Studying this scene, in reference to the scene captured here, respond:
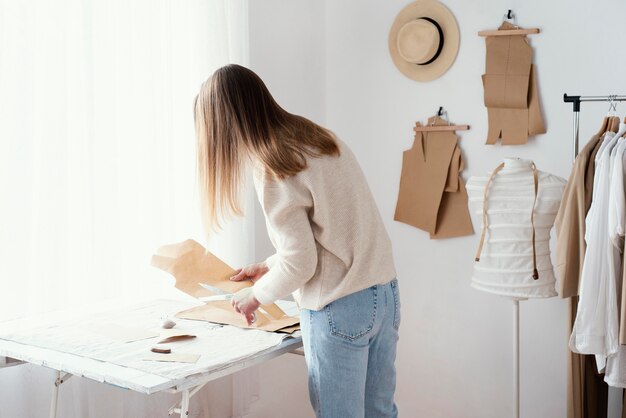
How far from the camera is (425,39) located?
9.92ft

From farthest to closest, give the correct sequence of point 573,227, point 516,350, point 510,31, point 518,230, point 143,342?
point 510,31 < point 516,350 < point 518,230 < point 573,227 < point 143,342

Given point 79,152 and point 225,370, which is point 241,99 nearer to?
point 225,370

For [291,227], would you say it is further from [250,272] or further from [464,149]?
[464,149]

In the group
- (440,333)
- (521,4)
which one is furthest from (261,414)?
(521,4)

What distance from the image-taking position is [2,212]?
2.07m

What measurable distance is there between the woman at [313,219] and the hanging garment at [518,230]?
836 millimetres

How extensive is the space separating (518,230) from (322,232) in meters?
1.02

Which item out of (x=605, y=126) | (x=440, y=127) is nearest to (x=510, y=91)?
(x=440, y=127)

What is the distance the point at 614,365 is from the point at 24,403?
1779 mm

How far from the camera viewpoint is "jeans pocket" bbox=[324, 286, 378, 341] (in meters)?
1.64

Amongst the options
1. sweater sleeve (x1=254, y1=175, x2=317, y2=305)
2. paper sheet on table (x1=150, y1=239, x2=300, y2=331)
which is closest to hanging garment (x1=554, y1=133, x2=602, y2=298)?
paper sheet on table (x1=150, y1=239, x2=300, y2=331)

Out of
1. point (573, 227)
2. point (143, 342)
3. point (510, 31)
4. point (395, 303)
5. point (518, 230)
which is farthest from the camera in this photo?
point (510, 31)

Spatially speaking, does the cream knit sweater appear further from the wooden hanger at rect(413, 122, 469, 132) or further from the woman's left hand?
the wooden hanger at rect(413, 122, 469, 132)

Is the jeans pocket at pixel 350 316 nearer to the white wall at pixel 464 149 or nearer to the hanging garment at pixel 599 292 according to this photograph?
the hanging garment at pixel 599 292
